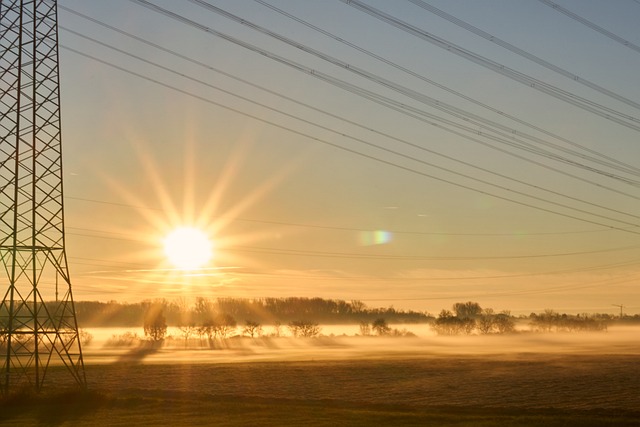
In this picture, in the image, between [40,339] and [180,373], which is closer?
[40,339]

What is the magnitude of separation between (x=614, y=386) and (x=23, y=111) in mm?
62929

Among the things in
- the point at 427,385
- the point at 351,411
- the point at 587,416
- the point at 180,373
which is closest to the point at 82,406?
the point at 351,411

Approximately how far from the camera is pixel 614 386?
79.6 m

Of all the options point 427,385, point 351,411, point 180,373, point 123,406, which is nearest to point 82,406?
point 123,406

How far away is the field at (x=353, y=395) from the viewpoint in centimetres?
4916

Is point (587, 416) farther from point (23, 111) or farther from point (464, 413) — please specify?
point (23, 111)

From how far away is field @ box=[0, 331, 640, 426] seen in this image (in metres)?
49.2

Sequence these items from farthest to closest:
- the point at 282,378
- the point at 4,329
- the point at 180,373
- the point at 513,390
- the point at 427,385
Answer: the point at 180,373
the point at 282,378
the point at 427,385
the point at 513,390
the point at 4,329

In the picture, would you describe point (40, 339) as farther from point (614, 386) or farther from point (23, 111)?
point (614, 386)

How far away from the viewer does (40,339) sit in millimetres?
52094

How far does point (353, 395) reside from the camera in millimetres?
74188

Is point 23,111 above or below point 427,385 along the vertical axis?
above

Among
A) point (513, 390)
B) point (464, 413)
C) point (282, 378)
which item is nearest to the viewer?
point (464, 413)

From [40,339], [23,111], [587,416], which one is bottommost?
[587,416]
